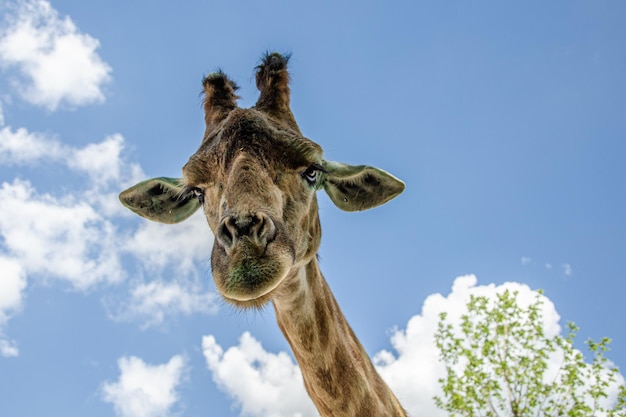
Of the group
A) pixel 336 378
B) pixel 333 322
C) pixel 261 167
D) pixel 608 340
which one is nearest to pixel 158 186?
pixel 261 167

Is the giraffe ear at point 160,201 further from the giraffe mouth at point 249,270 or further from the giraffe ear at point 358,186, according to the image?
the giraffe mouth at point 249,270

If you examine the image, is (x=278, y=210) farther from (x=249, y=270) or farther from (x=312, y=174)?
(x=312, y=174)

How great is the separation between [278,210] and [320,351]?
1724 mm

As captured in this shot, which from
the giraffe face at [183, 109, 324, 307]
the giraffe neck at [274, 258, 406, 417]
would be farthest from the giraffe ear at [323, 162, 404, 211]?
the giraffe neck at [274, 258, 406, 417]

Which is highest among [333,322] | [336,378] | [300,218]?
[300,218]

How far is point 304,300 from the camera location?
5.12m

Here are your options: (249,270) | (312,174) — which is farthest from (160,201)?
(249,270)

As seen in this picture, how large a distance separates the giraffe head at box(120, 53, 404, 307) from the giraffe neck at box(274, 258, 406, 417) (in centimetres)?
34

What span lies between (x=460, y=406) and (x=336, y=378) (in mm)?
11001

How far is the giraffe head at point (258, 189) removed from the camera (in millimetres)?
3611

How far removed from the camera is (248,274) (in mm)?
3527

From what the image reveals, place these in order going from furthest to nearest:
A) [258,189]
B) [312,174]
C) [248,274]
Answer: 1. [312,174]
2. [258,189]
3. [248,274]

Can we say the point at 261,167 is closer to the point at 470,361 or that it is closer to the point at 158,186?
the point at 158,186

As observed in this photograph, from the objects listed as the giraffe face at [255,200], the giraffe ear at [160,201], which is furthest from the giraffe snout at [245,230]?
the giraffe ear at [160,201]
